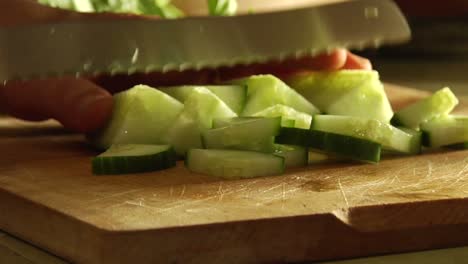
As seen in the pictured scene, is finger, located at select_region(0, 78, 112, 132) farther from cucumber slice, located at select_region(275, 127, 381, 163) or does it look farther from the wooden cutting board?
cucumber slice, located at select_region(275, 127, 381, 163)

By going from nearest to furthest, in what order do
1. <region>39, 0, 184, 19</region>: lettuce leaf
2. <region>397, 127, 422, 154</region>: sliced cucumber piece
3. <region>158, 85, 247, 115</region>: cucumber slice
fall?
<region>397, 127, 422, 154</region>: sliced cucumber piece, <region>158, 85, 247, 115</region>: cucumber slice, <region>39, 0, 184, 19</region>: lettuce leaf

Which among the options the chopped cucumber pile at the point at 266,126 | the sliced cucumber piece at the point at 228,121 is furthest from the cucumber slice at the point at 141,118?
the sliced cucumber piece at the point at 228,121

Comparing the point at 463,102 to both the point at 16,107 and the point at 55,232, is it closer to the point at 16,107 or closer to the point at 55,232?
the point at 16,107

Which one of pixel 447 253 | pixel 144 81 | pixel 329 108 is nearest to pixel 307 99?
pixel 329 108

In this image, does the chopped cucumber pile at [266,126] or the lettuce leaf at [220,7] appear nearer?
the chopped cucumber pile at [266,126]

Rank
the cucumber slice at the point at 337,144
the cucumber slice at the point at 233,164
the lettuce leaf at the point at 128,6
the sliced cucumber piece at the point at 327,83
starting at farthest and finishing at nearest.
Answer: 1. the lettuce leaf at the point at 128,6
2. the sliced cucumber piece at the point at 327,83
3. the cucumber slice at the point at 337,144
4. the cucumber slice at the point at 233,164

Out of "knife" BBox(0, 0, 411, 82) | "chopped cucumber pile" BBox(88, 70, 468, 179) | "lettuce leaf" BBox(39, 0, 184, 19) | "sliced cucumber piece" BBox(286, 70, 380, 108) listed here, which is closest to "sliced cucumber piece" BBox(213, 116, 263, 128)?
"chopped cucumber pile" BBox(88, 70, 468, 179)

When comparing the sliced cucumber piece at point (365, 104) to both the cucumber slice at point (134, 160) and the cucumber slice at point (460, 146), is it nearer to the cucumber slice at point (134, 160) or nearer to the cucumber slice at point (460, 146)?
the cucumber slice at point (460, 146)
